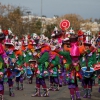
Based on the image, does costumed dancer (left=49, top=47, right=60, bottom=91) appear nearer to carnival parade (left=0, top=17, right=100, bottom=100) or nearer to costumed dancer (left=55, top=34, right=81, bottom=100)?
carnival parade (left=0, top=17, right=100, bottom=100)

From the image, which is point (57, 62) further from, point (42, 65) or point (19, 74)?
point (19, 74)

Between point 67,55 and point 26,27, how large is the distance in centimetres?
3833

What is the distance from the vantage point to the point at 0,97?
450 inches

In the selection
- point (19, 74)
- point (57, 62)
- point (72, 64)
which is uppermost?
point (72, 64)

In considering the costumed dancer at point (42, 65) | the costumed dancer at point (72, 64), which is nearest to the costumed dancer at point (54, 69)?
the costumed dancer at point (42, 65)

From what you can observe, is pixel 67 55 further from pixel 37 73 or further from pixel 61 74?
pixel 61 74

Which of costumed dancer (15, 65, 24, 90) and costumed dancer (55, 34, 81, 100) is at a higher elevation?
costumed dancer (55, 34, 81, 100)

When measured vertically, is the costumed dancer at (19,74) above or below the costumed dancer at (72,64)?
below

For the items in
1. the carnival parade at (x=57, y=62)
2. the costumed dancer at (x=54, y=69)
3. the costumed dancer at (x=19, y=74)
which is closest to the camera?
the carnival parade at (x=57, y=62)

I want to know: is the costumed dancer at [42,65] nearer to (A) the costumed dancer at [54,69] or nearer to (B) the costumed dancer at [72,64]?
(A) the costumed dancer at [54,69]

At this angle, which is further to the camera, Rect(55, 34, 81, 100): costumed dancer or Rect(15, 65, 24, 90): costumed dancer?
Rect(15, 65, 24, 90): costumed dancer

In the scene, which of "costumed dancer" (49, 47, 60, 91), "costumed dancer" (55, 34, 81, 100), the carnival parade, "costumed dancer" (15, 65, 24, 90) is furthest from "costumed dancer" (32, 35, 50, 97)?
"costumed dancer" (55, 34, 81, 100)

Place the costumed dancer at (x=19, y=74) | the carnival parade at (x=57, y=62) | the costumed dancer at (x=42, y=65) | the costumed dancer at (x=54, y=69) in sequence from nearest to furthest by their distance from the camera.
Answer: the carnival parade at (x=57, y=62) → the costumed dancer at (x=42, y=65) → the costumed dancer at (x=54, y=69) → the costumed dancer at (x=19, y=74)

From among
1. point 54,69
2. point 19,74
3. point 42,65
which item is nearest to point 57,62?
point 54,69
